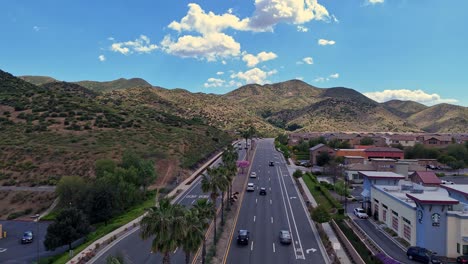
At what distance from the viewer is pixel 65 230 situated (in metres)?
42.5

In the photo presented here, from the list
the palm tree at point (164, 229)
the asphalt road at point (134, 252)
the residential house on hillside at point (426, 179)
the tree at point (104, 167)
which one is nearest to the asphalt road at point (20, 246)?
the asphalt road at point (134, 252)

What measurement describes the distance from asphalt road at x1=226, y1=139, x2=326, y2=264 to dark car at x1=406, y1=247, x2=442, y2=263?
8.34 meters

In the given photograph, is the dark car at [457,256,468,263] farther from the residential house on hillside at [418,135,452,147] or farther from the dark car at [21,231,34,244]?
the residential house on hillside at [418,135,452,147]

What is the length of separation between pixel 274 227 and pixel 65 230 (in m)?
24.4

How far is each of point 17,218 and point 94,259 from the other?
32.0 m

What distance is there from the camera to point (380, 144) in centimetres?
13538

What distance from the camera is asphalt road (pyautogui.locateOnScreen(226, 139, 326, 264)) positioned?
35031mm

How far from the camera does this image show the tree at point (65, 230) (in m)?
42.1

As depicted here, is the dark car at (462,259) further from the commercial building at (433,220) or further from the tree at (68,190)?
the tree at (68,190)

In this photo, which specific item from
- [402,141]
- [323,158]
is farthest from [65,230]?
[402,141]

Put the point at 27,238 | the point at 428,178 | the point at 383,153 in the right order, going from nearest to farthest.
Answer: the point at 27,238 → the point at 428,178 → the point at 383,153

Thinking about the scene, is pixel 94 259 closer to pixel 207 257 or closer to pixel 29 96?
pixel 207 257

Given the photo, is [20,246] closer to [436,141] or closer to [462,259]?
[462,259]

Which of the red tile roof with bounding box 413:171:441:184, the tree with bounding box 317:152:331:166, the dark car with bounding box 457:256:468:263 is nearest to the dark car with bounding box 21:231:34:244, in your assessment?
the dark car with bounding box 457:256:468:263
